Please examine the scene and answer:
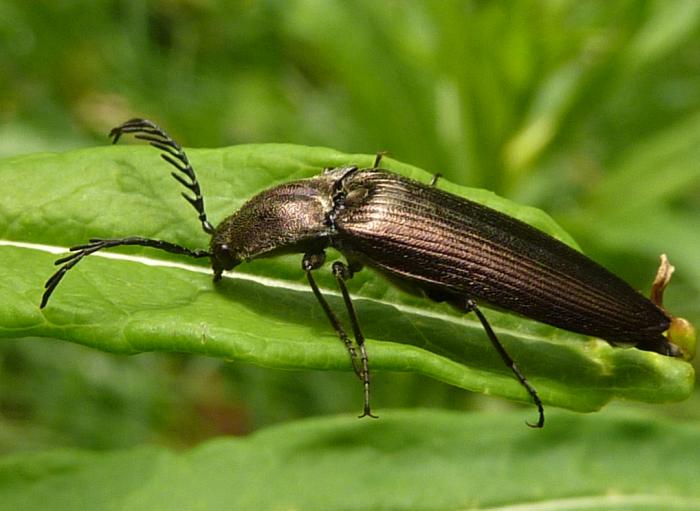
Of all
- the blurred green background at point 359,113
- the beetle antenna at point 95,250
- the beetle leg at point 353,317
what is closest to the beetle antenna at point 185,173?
the beetle antenna at point 95,250

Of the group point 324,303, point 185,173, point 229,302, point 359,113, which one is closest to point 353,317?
point 324,303

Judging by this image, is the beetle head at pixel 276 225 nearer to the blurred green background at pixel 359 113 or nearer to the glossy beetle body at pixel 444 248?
the glossy beetle body at pixel 444 248

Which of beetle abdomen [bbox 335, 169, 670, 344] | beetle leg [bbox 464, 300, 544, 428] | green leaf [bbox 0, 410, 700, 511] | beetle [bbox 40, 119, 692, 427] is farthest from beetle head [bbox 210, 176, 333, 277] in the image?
green leaf [bbox 0, 410, 700, 511]

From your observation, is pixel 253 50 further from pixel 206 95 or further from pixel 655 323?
pixel 655 323

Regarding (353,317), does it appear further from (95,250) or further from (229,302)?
(95,250)

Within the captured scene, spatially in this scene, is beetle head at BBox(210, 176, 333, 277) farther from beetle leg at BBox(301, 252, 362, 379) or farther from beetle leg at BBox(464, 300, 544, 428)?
beetle leg at BBox(464, 300, 544, 428)

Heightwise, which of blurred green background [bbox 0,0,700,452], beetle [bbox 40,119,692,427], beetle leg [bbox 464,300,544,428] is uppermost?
beetle [bbox 40,119,692,427]

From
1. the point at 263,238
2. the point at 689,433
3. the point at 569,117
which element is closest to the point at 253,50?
the point at 569,117
